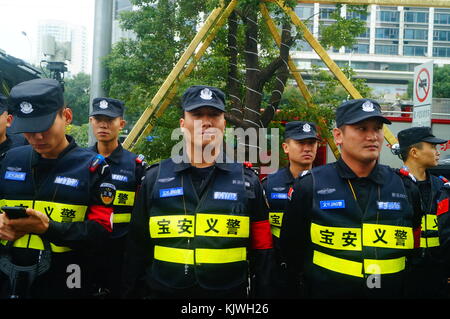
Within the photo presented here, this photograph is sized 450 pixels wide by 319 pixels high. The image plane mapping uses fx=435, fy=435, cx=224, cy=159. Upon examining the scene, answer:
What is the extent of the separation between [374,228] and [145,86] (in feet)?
19.5


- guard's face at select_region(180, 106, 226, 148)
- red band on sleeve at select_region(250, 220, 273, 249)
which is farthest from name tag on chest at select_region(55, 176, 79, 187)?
red band on sleeve at select_region(250, 220, 273, 249)

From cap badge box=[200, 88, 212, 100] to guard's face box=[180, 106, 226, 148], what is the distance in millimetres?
66

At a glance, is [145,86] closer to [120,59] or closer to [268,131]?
[120,59]

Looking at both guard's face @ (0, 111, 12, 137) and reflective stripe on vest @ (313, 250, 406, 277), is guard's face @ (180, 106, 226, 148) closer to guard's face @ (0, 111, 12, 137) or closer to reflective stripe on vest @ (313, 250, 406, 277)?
reflective stripe on vest @ (313, 250, 406, 277)

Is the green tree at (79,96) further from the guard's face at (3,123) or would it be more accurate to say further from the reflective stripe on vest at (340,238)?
the reflective stripe on vest at (340,238)

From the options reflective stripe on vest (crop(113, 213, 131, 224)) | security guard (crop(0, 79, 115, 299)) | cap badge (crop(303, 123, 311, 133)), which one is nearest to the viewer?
security guard (crop(0, 79, 115, 299))

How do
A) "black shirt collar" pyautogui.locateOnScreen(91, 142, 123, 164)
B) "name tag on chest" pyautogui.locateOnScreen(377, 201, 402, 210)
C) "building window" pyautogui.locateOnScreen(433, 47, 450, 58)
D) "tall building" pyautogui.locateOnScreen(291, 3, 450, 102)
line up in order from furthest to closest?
1. "building window" pyautogui.locateOnScreen(433, 47, 450, 58)
2. "tall building" pyautogui.locateOnScreen(291, 3, 450, 102)
3. "black shirt collar" pyautogui.locateOnScreen(91, 142, 123, 164)
4. "name tag on chest" pyautogui.locateOnScreen(377, 201, 402, 210)

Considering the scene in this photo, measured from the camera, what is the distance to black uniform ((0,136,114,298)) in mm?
2262

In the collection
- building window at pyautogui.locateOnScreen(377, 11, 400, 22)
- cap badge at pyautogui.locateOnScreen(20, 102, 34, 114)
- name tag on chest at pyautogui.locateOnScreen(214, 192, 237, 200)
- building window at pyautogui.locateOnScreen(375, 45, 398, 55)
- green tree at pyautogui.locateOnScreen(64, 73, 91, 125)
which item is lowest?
name tag on chest at pyautogui.locateOnScreen(214, 192, 237, 200)

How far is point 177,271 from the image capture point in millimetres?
2393

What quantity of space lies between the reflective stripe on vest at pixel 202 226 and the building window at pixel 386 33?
279 feet

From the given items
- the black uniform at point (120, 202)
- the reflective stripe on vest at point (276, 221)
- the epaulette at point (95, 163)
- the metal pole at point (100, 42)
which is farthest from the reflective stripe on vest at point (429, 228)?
the metal pole at point (100, 42)

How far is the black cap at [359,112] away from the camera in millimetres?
2514
